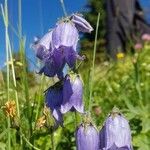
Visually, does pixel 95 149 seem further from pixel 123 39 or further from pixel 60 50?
pixel 123 39

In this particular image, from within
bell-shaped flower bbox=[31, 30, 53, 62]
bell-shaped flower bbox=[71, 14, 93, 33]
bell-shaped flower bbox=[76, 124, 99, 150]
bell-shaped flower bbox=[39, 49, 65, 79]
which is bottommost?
bell-shaped flower bbox=[76, 124, 99, 150]

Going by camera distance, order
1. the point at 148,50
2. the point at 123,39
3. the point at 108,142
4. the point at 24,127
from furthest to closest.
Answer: the point at 123,39 → the point at 148,50 → the point at 24,127 → the point at 108,142

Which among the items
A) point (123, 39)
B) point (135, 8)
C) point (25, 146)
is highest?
point (135, 8)

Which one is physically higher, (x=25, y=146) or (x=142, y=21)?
(x=142, y=21)

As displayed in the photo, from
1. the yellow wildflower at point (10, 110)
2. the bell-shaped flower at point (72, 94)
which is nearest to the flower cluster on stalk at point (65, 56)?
the bell-shaped flower at point (72, 94)

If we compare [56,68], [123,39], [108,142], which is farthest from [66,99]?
[123,39]

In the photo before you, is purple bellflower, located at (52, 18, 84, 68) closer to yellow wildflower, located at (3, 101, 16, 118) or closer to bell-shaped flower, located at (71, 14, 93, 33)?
bell-shaped flower, located at (71, 14, 93, 33)

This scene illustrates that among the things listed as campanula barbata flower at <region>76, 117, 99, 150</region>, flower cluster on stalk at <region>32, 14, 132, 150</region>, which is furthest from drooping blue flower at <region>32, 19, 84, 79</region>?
campanula barbata flower at <region>76, 117, 99, 150</region>
